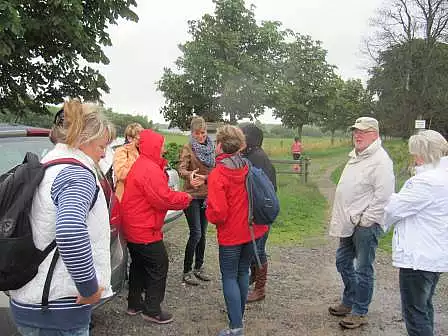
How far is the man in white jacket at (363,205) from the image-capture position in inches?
167

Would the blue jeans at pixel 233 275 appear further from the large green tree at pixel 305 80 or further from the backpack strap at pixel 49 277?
the large green tree at pixel 305 80

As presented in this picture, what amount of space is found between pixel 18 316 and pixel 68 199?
0.66 metres

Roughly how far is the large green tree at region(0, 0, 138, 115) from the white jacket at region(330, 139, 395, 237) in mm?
7106

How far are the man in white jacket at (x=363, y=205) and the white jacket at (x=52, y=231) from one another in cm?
261

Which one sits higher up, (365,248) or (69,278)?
→ (69,278)

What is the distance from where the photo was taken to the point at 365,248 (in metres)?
4.32

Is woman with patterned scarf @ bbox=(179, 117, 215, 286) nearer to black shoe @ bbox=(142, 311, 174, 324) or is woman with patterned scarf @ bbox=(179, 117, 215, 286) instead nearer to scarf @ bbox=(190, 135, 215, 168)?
scarf @ bbox=(190, 135, 215, 168)

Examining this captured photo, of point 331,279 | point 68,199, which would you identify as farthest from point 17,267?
point 331,279

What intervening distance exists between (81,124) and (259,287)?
10.7 feet

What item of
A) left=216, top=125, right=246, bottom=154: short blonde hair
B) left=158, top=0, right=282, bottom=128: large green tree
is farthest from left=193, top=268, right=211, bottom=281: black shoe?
left=158, top=0, right=282, bottom=128: large green tree

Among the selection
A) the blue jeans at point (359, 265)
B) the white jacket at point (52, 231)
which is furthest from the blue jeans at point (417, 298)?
the white jacket at point (52, 231)

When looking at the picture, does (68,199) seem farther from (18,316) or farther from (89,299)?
(18,316)

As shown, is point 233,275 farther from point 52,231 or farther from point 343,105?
point 343,105

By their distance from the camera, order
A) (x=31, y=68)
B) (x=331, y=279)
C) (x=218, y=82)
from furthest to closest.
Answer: (x=218, y=82)
(x=31, y=68)
(x=331, y=279)
